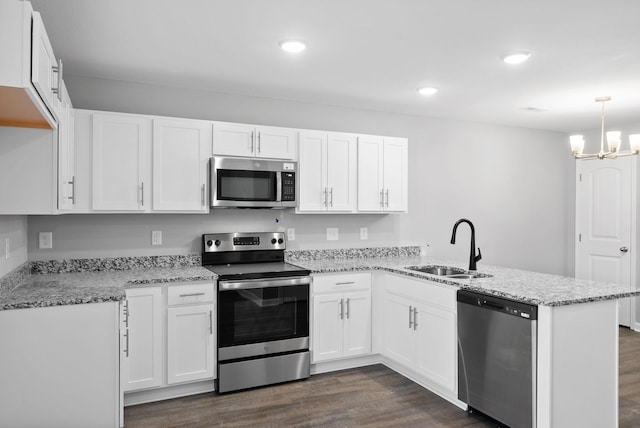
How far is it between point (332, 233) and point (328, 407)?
67.5 inches

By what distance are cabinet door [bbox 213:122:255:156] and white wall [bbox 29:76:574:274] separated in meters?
0.37

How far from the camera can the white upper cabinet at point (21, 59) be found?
5.16ft

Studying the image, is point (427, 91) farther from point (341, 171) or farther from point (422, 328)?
point (422, 328)

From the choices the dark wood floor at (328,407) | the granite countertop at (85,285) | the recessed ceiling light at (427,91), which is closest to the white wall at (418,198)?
the granite countertop at (85,285)

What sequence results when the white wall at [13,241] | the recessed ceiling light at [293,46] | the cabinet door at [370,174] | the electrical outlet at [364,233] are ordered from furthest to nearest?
the electrical outlet at [364,233] → the cabinet door at [370,174] → the recessed ceiling light at [293,46] → the white wall at [13,241]

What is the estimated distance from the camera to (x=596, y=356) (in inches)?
100.0

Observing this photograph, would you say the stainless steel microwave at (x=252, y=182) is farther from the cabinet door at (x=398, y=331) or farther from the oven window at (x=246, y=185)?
the cabinet door at (x=398, y=331)

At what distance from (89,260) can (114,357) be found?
1398mm

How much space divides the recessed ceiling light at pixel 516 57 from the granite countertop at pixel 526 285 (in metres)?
1.47

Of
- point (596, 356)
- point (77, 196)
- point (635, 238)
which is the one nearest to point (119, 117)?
point (77, 196)

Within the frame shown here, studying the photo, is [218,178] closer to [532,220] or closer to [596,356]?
[596,356]

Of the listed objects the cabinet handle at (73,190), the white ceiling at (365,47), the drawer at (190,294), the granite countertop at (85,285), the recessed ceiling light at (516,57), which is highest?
the white ceiling at (365,47)

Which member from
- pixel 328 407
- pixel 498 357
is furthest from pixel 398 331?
pixel 498 357

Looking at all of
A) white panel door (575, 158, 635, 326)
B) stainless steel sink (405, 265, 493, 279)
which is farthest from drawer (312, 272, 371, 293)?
white panel door (575, 158, 635, 326)
